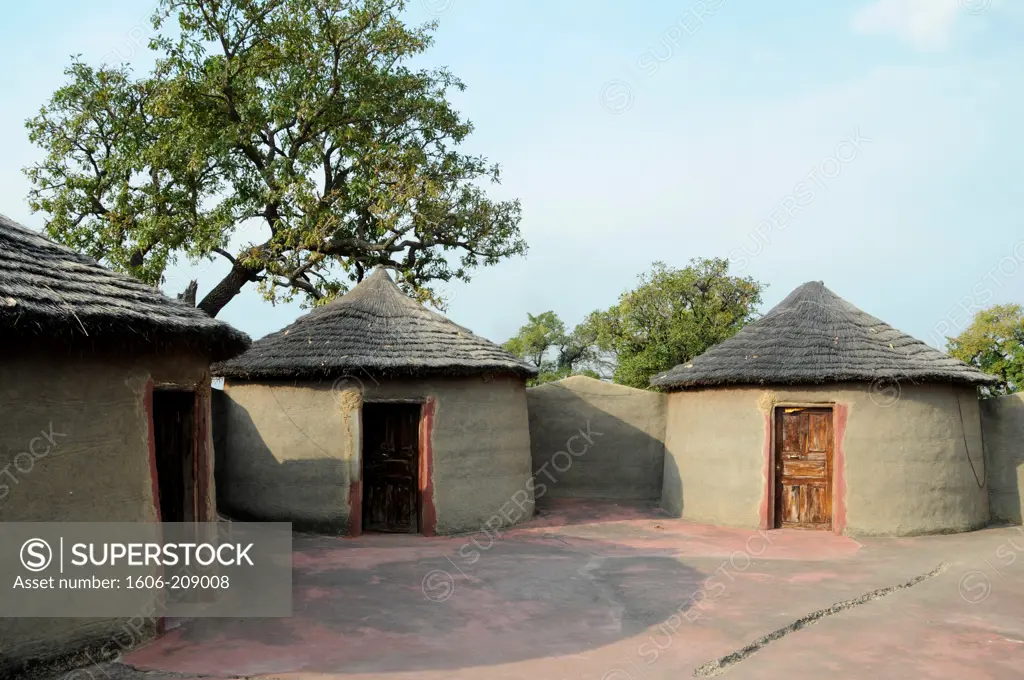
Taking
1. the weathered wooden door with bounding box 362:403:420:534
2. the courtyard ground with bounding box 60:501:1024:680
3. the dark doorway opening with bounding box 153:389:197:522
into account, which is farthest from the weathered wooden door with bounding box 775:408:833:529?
the dark doorway opening with bounding box 153:389:197:522

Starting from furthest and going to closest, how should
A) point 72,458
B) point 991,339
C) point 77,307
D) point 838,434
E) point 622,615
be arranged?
point 991,339
point 838,434
point 622,615
point 72,458
point 77,307

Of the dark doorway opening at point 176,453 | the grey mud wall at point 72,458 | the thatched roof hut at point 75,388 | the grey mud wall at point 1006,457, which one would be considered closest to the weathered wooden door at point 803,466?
the grey mud wall at point 1006,457

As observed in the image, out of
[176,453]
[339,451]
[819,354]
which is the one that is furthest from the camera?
[819,354]

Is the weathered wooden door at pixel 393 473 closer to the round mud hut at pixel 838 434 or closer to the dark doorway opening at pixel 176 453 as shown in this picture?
the dark doorway opening at pixel 176 453

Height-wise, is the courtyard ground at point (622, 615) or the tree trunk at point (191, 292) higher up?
the tree trunk at point (191, 292)

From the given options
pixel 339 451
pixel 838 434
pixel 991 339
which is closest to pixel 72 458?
pixel 339 451

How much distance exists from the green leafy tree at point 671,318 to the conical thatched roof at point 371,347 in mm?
11029

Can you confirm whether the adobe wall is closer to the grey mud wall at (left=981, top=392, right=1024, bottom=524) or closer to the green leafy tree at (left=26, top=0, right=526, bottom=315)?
the grey mud wall at (left=981, top=392, right=1024, bottom=524)

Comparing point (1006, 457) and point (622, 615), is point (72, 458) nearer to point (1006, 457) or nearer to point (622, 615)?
point (622, 615)

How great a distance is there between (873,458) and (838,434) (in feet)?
1.75

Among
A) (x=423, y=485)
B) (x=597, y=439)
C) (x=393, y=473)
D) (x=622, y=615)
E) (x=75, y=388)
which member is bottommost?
(x=622, y=615)

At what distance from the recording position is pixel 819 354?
452 inches

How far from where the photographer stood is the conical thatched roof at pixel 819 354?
1116cm

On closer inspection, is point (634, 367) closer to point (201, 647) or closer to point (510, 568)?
point (510, 568)
